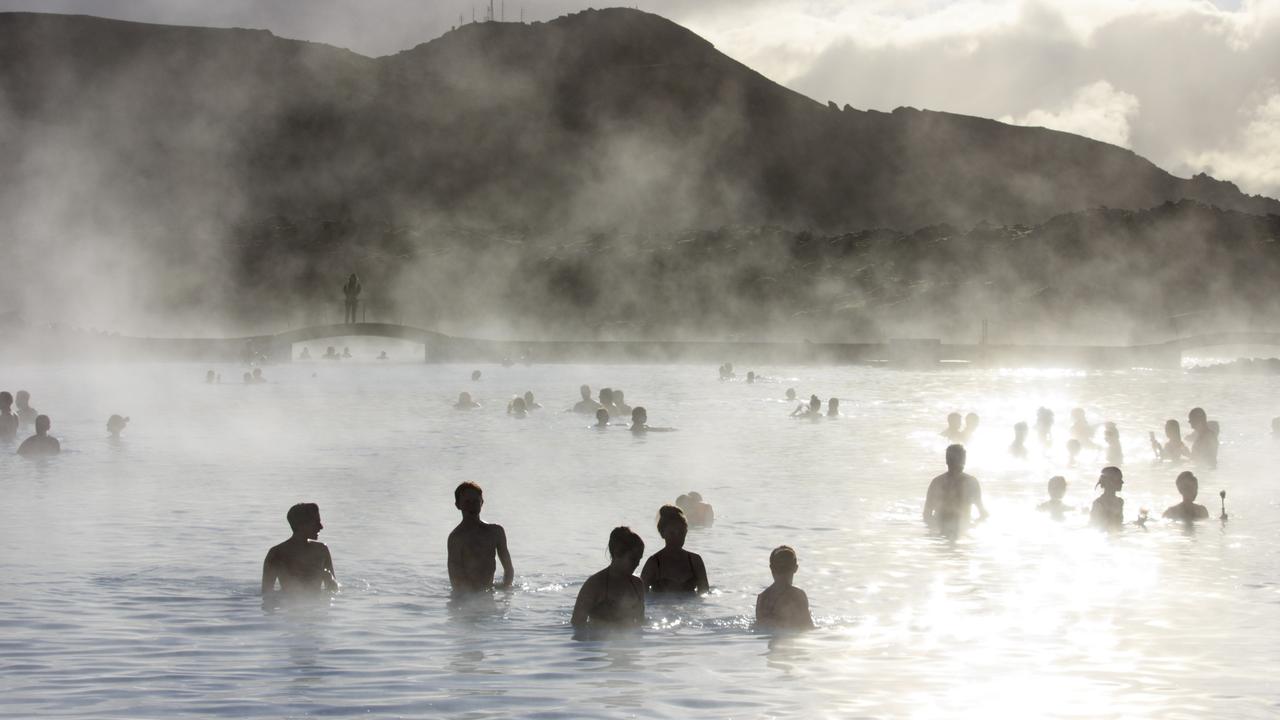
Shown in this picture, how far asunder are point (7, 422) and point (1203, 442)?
22.4 meters

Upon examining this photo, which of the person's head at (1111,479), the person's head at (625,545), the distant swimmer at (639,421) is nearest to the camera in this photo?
the person's head at (625,545)

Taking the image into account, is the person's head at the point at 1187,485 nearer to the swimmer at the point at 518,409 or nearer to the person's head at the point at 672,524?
the person's head at the point at 672,524

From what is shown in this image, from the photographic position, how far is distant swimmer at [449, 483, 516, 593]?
12211 millimetres

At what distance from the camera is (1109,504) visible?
17.3 metres

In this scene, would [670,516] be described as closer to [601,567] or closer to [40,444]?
[601,567]

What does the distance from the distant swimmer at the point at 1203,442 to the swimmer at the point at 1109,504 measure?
7.68 meters

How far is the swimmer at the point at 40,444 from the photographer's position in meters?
24.3

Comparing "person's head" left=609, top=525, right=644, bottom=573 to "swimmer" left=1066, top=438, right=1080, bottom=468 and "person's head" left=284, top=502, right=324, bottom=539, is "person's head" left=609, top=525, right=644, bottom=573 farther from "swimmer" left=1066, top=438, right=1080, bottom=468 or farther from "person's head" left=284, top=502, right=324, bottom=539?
"swimmer" left=1066, top=438, right=1080, bottom=468

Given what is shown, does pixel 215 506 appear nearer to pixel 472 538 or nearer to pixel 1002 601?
pixel 472 538

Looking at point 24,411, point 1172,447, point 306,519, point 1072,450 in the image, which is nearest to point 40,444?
point 24,411

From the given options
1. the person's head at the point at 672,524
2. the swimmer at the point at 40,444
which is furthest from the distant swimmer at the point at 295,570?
the swimmer at the point at 40,444

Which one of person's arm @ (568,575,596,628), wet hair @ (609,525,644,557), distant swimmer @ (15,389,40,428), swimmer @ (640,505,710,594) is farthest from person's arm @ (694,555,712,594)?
distant swimmer @ (15,389,40,428)

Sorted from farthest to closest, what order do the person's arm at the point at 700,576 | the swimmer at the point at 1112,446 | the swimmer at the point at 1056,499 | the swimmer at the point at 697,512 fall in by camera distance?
the swimmer at the point at 1112,446, the swimmer at the point at 1056,499, the swimmer at the point at 697,512, the person's arm at the point at 700,576

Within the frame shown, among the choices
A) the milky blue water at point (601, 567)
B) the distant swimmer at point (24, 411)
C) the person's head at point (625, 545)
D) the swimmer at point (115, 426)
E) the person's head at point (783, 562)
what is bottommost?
the milky blue water at point (601, 567)
